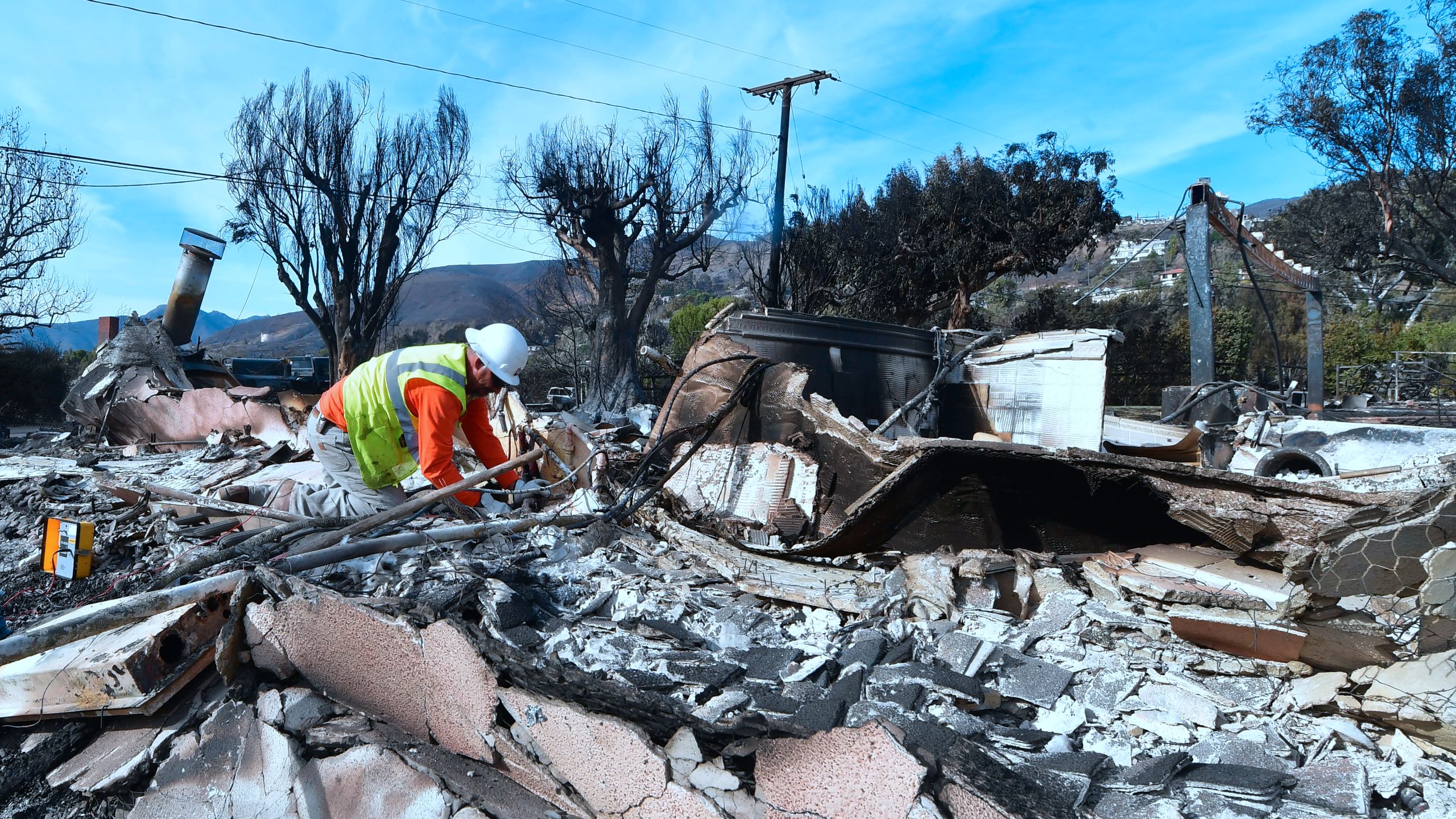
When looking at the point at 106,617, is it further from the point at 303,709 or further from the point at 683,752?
the point at 683,752

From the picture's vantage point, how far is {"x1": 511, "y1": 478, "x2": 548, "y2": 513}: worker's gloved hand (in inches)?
207

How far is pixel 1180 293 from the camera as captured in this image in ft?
84.6

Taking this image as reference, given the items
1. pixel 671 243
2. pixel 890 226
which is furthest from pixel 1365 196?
pixel 671 243

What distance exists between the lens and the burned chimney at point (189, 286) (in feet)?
36.8

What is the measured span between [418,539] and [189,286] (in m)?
10.1

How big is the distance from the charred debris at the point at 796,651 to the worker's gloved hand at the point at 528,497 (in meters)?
0.76

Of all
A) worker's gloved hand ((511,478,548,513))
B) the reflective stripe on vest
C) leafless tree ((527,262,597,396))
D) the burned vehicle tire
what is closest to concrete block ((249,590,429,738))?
the reflective stripe on vest

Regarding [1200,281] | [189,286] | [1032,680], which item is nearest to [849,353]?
[1032,680]

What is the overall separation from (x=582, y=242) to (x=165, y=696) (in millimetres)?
15660

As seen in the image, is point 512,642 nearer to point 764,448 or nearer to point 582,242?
point 764,448

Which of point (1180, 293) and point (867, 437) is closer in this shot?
point (867, 437)

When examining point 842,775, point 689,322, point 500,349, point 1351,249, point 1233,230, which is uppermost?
point 1351,249

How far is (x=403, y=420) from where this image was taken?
169 inches

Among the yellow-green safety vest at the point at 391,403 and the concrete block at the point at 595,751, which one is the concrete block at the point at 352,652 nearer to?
the concrete block at the point at 595,751
